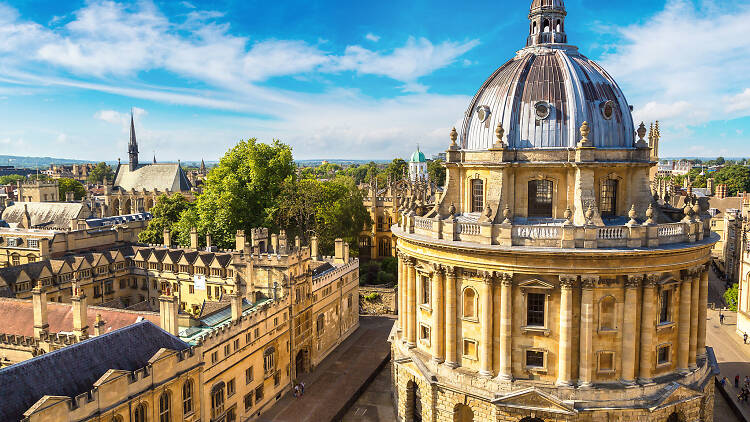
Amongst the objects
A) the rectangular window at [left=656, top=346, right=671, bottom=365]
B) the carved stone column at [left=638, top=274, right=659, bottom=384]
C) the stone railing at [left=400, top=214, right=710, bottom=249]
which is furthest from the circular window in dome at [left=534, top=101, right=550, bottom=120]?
the rectangular window at [left=656, top=346, right=671, bottom=365]

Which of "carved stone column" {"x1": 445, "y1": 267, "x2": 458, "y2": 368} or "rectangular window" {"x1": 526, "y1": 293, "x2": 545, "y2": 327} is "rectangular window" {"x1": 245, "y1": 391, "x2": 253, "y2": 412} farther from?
"rectangular window" {"x1": 526, "y1": 293, "x2": 545, "y2": 327}

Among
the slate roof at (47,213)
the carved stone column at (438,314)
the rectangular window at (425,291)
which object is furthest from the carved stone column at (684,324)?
the slate roof at (47,213)

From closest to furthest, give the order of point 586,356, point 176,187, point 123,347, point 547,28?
point 123,347 → point 586,356 → point 547,28 → point 176,187

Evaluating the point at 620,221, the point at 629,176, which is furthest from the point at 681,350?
the point at 629,176

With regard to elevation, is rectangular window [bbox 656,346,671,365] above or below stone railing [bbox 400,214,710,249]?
below

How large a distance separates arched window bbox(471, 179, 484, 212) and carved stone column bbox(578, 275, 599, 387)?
7753mm

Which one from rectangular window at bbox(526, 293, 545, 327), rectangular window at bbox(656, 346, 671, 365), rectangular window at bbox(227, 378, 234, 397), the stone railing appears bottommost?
rectangular window at bbox(227, 378, 234, 397)

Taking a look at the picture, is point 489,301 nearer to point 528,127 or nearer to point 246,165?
point 528,127

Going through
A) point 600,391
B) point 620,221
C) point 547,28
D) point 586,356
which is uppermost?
point 547,28

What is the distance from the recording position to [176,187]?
113 meters

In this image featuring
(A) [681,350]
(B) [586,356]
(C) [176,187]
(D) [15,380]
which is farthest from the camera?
(C) [176,187]

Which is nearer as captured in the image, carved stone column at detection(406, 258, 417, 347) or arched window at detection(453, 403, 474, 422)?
arched window at detection(453, 403, 474, 422)

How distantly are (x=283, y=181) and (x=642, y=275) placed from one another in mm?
44185

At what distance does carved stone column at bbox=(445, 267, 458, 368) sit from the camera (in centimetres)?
3134
